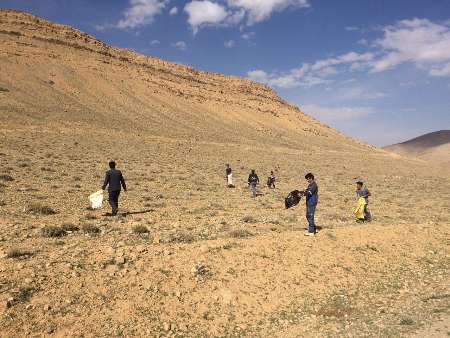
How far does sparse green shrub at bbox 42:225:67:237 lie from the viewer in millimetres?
10094

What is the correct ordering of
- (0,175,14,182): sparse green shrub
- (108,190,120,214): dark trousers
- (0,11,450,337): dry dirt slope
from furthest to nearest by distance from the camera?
(0,175,14,182): sparse green shrub, (108,190,120,214): dark trousers, (0,11,450,337): dry dirt slope

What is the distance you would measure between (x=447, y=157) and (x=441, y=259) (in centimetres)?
12537

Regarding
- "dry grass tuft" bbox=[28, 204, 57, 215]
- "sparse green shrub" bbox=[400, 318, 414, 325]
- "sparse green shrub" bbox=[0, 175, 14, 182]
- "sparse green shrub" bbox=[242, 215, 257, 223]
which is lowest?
"sparse green shrub" bbox=[400, 318, 414, 325]

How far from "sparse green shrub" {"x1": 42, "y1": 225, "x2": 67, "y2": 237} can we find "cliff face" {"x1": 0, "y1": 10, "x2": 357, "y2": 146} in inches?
1221

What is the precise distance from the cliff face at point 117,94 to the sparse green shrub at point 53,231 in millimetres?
31002

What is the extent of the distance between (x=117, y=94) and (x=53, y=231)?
53.2 meters

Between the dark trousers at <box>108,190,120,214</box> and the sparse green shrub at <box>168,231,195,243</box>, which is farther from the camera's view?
the dark trousers at <box>108,190,120,214</box>

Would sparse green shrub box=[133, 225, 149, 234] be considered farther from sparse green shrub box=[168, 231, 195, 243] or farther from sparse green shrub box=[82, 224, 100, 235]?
sparse green shrub box=[82, 224, 100, 235]

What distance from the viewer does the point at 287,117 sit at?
292 ft

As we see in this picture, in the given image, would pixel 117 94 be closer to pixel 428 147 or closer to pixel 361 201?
pixel 361 201

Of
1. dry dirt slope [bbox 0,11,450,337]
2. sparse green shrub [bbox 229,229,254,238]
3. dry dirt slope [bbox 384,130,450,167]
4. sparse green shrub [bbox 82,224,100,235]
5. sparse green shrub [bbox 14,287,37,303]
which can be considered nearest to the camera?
sparse green shrub [bbox 14,287,37,303]

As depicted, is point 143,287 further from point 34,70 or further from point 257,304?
point 34,70

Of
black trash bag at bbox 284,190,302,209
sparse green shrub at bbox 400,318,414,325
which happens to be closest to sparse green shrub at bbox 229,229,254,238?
black trash bag at bbox 284,190,302,209

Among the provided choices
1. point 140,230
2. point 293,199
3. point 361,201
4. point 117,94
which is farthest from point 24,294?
point 117,94
